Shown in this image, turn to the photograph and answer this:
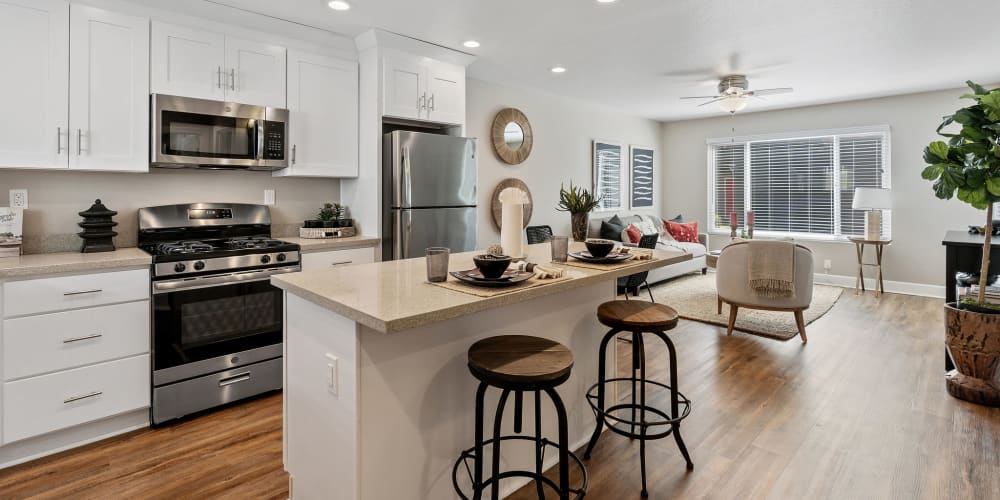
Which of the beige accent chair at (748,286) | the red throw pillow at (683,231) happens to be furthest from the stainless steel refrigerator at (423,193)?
the red throw pillow at (683,231)

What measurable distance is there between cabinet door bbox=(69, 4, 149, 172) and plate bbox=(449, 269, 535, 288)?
7.32 ft

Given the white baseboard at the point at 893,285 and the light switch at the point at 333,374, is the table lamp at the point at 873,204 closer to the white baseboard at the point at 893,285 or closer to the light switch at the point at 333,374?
the white baseboard at the point at 893,285

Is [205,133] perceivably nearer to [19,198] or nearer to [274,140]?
[274,140]

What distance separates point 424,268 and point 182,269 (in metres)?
1.50

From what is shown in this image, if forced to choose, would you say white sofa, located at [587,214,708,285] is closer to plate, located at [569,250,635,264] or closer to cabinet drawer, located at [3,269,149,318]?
plate, located at [569,250,635,264]

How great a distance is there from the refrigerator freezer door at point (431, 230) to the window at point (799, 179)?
16.5 feet

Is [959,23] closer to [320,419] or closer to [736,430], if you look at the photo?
[736,430]

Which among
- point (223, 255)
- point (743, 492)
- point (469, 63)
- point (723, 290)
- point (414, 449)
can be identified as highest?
point (469, 63)

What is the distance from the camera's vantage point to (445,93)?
157 inches

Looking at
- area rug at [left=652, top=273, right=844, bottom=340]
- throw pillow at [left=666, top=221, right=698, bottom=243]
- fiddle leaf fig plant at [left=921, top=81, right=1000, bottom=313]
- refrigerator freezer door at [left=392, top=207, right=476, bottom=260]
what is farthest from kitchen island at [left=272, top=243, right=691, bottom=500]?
throw pillow at [left=666, top=221, right=698, bottom=243]

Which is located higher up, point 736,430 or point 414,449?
point 414,449

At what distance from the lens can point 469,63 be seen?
4.14m

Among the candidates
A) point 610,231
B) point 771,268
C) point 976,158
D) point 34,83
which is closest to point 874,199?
point 771,268

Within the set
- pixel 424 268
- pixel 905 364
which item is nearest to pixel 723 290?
pixel 905 364
